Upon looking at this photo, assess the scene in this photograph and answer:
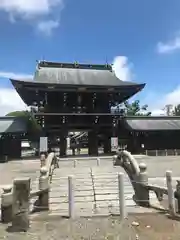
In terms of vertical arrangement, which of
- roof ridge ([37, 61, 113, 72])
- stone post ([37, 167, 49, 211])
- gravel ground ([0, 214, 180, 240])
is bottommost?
gravel ground ([0, 214, 180, 240])

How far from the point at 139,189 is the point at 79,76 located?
25420 millimetres

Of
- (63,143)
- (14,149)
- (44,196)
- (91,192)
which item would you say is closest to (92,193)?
(91,192)

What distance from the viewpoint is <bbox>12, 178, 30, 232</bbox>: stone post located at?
688 cm

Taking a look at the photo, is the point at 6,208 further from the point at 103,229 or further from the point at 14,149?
the point at 14,149

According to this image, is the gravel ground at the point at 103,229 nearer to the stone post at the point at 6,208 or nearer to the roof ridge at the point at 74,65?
the stone post at the point at 6,208

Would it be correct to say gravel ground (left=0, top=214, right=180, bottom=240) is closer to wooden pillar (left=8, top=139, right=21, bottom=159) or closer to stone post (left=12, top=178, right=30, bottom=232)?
stone post (left=12, top=178, right=30, bottom=232)

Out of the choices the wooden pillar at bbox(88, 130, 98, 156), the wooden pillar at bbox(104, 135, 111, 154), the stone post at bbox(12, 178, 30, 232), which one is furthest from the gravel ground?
the wooden pillar at bbox(104, 135, 111, 154)

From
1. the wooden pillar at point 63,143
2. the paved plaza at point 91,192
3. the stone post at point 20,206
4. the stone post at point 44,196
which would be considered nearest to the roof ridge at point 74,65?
the wooden pillar at point 63,143

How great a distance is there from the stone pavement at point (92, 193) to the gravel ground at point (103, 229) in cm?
100

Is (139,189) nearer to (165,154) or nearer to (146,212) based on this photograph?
(146,212)

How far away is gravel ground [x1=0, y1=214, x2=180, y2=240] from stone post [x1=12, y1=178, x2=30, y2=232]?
231 millimetres

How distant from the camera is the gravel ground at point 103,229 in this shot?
641 centimetres

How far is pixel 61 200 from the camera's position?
1077cm

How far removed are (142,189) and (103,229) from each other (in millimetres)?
3546
